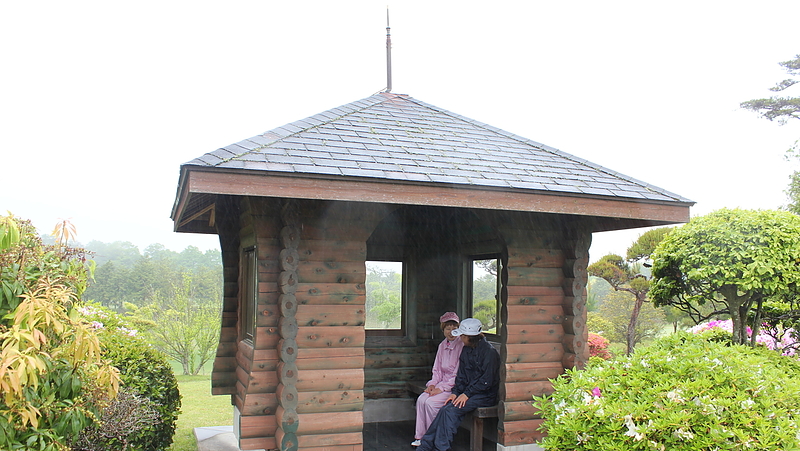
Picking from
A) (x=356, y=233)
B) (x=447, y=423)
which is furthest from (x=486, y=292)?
(x=356, y=233)

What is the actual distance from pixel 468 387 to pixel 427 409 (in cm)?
60

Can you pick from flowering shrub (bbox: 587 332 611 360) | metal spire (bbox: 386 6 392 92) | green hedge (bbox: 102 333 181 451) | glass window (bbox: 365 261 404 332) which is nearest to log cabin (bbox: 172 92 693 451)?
green hedge (bbox: 102 333 181 451)

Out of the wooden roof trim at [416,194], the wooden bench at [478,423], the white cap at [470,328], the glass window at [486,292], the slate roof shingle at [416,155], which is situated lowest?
the wooden bench at [478,423]

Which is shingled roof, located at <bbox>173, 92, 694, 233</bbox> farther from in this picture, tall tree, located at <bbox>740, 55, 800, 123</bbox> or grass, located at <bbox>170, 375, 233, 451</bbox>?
tall tree, located at <bbox>740, 55, 800, 123</bbox>

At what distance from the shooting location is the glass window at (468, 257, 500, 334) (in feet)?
23.6

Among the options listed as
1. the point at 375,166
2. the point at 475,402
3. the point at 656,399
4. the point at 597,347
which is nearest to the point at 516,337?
the point at 475,402

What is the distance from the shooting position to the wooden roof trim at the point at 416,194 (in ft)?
14.0

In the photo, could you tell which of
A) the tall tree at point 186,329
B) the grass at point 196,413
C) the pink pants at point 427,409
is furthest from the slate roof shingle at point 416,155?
the tall tree at point 186,329

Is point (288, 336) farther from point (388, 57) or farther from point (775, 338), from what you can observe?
point (775, 338)

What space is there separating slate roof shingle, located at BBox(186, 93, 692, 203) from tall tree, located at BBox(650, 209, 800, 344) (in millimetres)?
1494

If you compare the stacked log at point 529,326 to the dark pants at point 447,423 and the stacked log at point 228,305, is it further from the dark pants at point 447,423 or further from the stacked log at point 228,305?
the stacked log at point 228,305

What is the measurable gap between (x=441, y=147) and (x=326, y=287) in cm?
173

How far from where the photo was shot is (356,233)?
217 inches

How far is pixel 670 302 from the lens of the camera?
318 inches
